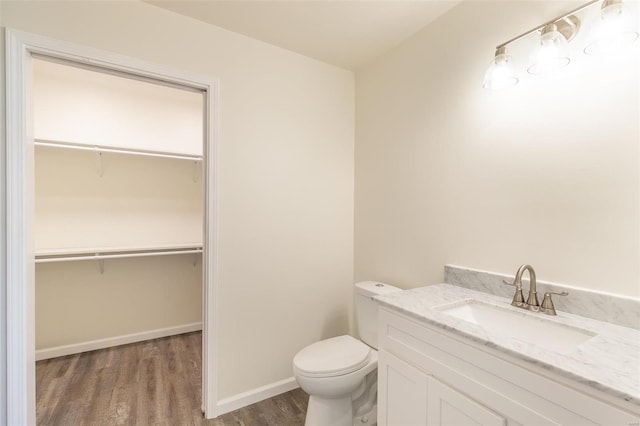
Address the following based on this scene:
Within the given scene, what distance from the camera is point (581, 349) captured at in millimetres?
812

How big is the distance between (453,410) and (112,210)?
294cm

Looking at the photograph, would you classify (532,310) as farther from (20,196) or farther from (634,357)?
(20,196)

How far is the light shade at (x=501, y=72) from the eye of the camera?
1212mm

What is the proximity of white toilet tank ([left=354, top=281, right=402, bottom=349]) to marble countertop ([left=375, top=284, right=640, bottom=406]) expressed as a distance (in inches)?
21.0

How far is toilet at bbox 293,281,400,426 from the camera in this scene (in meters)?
1.46

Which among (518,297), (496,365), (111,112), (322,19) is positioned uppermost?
(322,19)

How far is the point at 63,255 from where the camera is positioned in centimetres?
231

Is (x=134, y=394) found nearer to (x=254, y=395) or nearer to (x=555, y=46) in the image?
(x=254, y=395)

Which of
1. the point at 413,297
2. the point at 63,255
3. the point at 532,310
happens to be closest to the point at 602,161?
the point at 532,310

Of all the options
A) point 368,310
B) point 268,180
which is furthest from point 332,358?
point 268,180

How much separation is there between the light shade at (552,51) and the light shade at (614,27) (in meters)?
0.11

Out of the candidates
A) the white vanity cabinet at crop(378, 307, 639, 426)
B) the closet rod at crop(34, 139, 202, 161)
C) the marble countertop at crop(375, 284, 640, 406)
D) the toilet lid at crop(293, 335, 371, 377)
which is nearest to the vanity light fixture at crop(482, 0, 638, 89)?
the marble countertop at crop(375, 284, 640, 406)

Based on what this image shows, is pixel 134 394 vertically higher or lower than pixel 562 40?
lower

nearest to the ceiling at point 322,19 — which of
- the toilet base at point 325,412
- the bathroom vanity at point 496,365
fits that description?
the bathroom vanity at point 496,365
